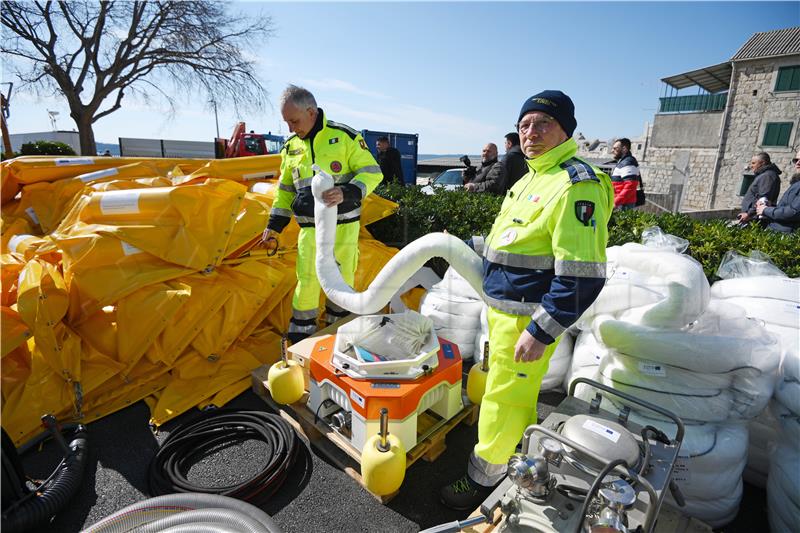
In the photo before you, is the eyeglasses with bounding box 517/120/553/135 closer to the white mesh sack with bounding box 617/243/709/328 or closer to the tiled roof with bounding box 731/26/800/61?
the white mesh sack with bounding box 617/243/709/328

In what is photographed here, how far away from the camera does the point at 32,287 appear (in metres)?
2.65

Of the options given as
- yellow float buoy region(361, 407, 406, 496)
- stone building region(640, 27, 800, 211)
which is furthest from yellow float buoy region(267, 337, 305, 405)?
stone building region(640, 27, 800, 211)

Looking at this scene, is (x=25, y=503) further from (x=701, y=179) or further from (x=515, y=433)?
(x=701, y=179)

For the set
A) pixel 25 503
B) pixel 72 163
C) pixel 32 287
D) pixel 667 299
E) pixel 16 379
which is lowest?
pixel 25 503

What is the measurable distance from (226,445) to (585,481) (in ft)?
7.21

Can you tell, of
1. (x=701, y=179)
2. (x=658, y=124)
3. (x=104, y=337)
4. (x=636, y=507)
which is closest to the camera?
(x=636, y=507)

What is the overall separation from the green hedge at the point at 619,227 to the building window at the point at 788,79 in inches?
999

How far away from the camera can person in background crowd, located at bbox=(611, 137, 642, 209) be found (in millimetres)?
5328

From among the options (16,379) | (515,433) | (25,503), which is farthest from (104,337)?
(515,433)

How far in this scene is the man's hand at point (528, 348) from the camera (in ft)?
5.57

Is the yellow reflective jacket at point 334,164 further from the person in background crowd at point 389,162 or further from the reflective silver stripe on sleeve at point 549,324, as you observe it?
the person in background crowd at point 389,162

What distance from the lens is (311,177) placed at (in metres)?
3.13

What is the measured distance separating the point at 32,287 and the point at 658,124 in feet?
107

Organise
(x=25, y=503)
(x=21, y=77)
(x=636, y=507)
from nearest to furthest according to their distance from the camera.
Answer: (x=636, y=507)
(x=25, y=503)
(x=21, y=77)
